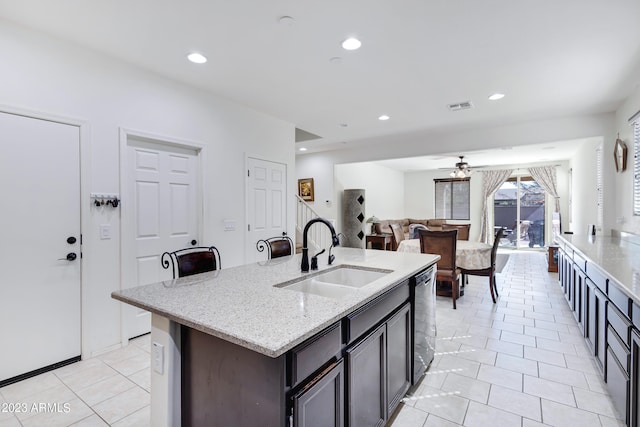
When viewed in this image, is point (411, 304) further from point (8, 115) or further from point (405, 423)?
point (8, 115)

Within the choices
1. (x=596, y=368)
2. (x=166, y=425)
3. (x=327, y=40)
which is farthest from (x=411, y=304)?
(x=327, y=40)

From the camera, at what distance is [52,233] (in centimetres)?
256

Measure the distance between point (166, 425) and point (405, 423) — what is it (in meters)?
1.34

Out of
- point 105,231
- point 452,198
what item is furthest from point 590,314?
point 452,198

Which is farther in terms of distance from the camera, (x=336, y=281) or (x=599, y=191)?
(x=599, y=191)

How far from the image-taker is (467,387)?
229cm

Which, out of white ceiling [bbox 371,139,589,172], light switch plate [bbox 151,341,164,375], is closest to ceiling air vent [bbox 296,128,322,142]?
white ceiling [bbox 371,139,589,172]

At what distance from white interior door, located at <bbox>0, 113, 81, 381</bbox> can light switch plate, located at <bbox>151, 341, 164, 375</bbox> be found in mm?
1797

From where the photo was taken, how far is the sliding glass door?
910 cm

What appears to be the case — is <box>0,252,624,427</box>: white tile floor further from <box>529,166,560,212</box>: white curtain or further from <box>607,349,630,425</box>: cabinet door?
<box>529,166,560,212</box>: white curtain

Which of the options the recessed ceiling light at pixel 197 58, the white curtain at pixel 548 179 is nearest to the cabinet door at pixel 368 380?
the recessed ceiling light at pixel 197 58

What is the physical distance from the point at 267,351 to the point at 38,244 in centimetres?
257

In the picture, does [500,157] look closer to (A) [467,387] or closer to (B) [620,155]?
(B) [620,155]

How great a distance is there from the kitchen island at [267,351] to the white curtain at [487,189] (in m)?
8.81
